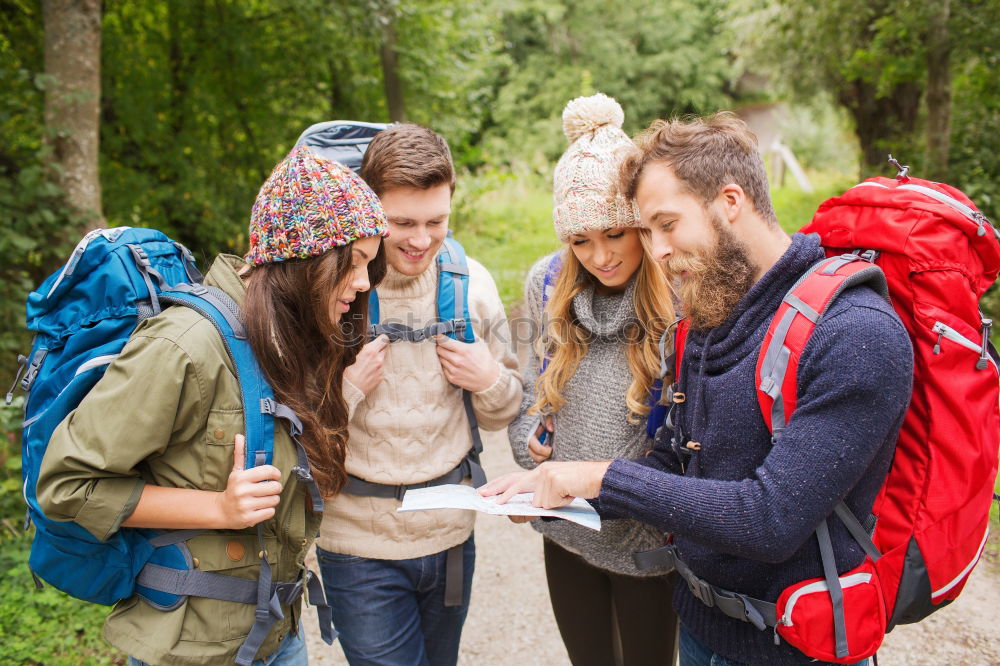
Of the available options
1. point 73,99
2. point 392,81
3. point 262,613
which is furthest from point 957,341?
point 392,81

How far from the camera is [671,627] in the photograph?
227 centimetres

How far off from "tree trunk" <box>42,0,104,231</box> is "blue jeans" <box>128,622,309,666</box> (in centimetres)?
362

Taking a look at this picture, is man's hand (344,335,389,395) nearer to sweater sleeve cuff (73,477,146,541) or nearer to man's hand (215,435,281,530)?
man's hand (215,435,281,530)

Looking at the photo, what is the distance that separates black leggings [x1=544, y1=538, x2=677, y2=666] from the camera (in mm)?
2238

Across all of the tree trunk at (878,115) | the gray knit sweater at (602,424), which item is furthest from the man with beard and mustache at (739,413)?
the tree trunk at (878,115)

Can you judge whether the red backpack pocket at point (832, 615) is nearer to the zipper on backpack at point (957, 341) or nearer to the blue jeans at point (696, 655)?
the blue jeans at point (696, 655)

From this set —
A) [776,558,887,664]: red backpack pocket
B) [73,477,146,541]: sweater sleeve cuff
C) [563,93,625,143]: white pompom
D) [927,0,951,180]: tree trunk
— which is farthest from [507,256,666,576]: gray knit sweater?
[927,0,951,180]: tree trunk

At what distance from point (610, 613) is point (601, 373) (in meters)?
0.82

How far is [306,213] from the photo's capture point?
5.56ft

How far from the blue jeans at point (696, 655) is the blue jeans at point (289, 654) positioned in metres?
1.05

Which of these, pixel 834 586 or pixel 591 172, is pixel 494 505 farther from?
pixel 591 172

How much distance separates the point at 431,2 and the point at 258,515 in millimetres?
9595

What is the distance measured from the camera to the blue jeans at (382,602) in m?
2.18

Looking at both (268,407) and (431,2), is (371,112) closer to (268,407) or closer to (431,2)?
(431,2)
